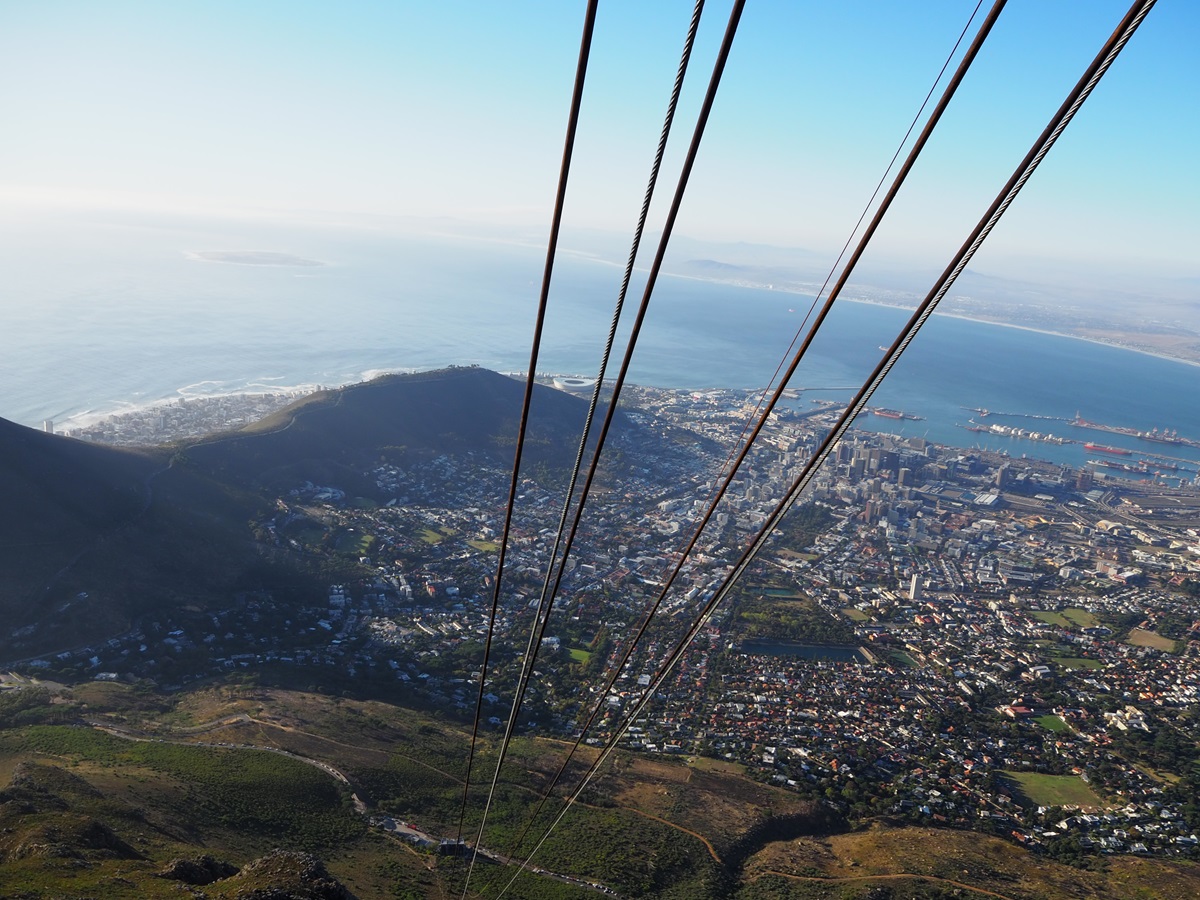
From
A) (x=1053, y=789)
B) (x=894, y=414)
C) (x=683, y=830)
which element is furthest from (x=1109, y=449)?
(x=683, y=830)

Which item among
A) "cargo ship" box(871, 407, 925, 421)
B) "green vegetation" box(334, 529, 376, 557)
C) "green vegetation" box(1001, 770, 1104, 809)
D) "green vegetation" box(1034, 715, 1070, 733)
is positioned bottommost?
"green vegetation" box(334, 529, 376, 557)

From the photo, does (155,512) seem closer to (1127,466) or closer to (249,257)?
(1127,466)

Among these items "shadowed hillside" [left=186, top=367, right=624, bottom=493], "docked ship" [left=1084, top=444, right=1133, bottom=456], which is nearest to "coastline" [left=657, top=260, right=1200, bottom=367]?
"docked ship" [left=1084, top=444, right=1133, bottom=456]

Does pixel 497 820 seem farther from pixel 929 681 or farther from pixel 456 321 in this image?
pixel 456 321

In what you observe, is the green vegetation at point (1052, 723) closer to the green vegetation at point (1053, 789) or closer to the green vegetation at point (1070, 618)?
the green vegetation at point (1053, 789)

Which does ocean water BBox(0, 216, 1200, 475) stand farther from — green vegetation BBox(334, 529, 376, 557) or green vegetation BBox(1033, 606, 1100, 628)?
green vegetation BBox(1033, 606, 1100, 628)

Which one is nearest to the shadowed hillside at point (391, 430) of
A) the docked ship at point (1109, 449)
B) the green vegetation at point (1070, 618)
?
the green vegetation at point (1070, 618)
